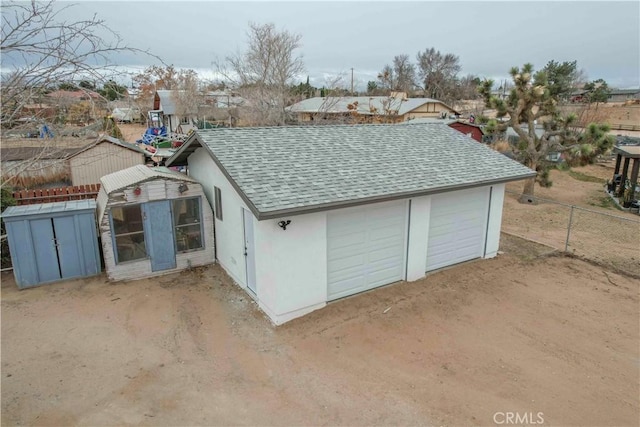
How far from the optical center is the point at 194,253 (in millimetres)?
10555

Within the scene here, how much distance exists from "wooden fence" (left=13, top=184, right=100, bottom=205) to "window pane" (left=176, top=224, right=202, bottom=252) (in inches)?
249

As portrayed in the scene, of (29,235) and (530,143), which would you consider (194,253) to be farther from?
(530,143)

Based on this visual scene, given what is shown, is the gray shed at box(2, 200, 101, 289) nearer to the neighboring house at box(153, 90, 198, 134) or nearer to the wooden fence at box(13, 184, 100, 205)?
the wooden fence at box(13, 184, 100, 205)

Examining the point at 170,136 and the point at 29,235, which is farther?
the point at 170,136

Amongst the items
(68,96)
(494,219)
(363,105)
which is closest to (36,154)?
(68,96)

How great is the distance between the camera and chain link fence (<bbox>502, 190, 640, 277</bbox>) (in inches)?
467

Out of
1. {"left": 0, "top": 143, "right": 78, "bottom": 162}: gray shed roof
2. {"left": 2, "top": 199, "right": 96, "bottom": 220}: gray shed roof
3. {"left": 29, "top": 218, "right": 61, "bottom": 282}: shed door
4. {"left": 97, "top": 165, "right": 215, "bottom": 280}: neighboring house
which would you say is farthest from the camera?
{"left": 97, "top": 165, "right": 215, "bottom": 280}: neighboring house

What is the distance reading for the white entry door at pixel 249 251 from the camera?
8.57m

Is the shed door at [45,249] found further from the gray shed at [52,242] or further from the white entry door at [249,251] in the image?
the white entry door at [249,251]

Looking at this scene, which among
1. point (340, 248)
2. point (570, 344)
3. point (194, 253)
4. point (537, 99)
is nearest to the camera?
point (570, 344)

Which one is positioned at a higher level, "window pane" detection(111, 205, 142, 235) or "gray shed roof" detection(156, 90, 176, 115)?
"gray shed roof" detection(156, 90, 176, 115)

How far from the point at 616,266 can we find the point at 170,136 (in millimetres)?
36374

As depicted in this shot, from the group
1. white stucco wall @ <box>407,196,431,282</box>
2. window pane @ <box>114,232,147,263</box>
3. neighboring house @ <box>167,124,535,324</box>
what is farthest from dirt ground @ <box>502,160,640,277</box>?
window pane @ <box>114,232,147,263</box>

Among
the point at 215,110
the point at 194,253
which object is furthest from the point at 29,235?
the point at 215,110
